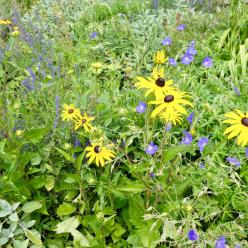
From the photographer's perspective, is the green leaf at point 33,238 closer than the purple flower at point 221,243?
No

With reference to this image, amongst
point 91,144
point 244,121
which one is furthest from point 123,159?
point 244,121

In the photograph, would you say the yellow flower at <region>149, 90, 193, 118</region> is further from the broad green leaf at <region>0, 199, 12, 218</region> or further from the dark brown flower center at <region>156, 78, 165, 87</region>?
the broad green leaf at <region>0, 199, 12, 218</region>

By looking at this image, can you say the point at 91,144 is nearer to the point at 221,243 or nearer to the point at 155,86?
the point at 155,86

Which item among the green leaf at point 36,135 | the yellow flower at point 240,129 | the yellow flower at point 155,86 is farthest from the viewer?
the green leaf at point 36,135

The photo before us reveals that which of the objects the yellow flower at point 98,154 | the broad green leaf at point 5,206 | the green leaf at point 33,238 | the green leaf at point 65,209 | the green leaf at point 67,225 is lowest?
the green leaf at point 67,225

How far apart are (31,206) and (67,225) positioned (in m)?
0.20

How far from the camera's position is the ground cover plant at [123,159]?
4.95 feet

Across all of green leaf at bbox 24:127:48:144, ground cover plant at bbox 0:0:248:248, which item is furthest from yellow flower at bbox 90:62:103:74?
green leaf at bbox 24:127:48:144

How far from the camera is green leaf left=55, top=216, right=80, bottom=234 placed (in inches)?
70.9

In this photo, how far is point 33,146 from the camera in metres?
1.95

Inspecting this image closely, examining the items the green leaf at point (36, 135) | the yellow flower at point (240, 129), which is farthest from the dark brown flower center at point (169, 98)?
the green leaf at point (36, 135)

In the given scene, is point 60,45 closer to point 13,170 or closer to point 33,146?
point 33,146

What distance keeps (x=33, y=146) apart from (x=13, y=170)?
0.26m

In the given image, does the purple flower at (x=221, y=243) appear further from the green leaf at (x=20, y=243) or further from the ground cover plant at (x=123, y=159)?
the green leaf at (x=20, y=243)
